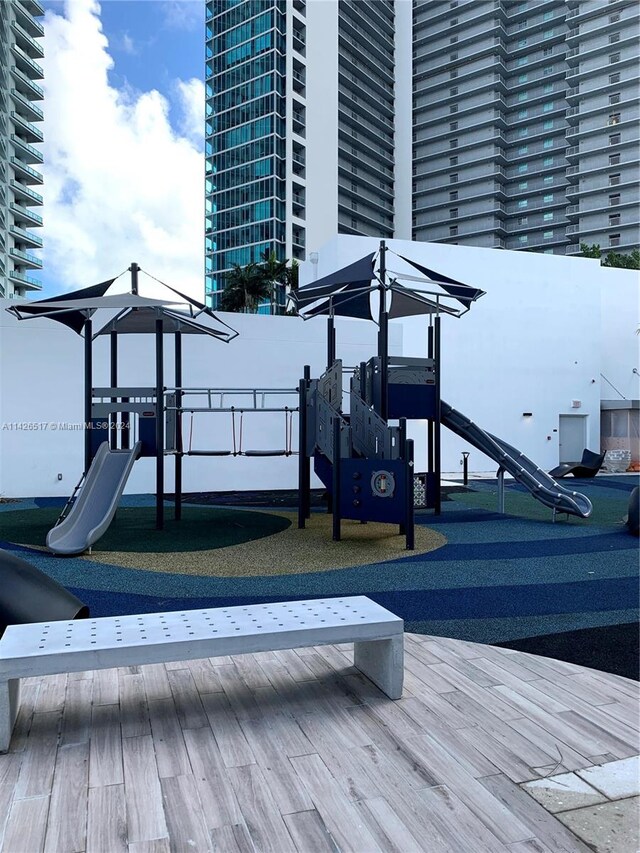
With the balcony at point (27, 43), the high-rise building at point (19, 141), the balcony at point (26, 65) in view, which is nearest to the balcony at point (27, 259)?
the high-rise building at point (19, 141)

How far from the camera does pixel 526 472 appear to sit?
11.2 m

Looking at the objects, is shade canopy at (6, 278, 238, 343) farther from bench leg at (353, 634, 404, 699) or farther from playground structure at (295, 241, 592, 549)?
bench leg at (353, 634, 404, 699)

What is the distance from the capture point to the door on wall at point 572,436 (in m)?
21.0

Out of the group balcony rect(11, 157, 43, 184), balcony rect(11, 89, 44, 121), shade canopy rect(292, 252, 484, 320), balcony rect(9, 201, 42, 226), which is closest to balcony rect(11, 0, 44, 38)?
balcony rect(11, 89, 44, 121)

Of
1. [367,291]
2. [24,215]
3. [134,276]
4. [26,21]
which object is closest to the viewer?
[134,276]

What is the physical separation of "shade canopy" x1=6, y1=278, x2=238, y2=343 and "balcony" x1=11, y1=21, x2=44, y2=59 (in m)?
65.4

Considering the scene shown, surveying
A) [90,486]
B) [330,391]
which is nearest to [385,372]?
[330,391]

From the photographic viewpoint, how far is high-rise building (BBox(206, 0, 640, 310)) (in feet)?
195

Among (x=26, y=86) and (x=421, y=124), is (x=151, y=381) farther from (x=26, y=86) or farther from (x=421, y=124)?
(x=421, y=124)

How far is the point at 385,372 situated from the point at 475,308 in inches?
403

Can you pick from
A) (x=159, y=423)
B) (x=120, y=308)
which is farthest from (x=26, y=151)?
(x=159, y=423)

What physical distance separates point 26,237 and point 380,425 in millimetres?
61626

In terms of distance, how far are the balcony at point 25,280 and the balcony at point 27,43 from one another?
23.4 meters

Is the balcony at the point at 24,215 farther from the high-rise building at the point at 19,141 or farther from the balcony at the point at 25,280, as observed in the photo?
the balcony at the point at 25,280
